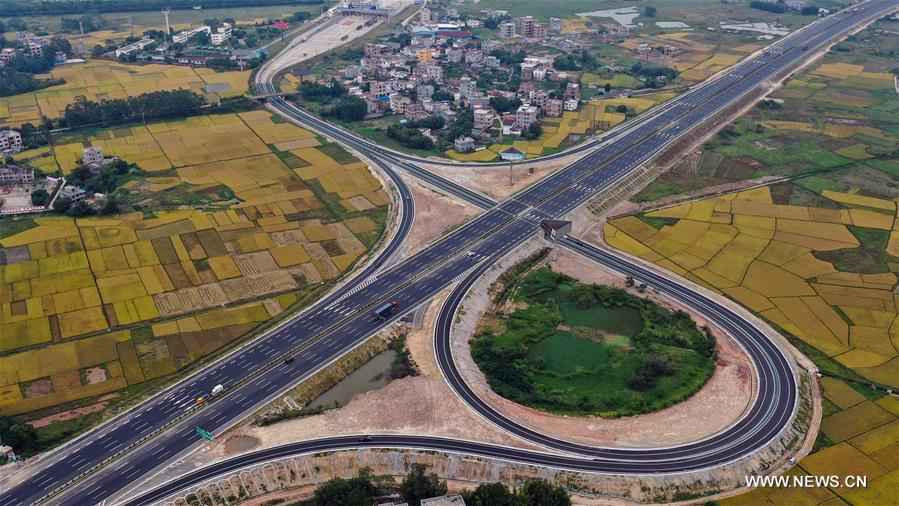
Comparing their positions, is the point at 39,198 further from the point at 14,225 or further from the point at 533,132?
the point at 533,132

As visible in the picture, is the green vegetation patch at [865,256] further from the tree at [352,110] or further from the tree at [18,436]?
the tree at [18,436]

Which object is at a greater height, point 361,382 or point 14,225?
point 14,225

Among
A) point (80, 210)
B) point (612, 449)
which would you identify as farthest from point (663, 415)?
point (80, 210)

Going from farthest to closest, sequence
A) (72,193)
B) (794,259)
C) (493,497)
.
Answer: (72,193) < (794,259) < (493,497)

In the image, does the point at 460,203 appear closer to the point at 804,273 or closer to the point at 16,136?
the point at 804,273

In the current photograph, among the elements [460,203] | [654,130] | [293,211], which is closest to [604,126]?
[654,130]

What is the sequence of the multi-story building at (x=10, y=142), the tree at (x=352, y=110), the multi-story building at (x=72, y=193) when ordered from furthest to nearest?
the tree at (x=352, y=110)
the multi-story building at (x=10, y=142)
the multi-story building at (x=72, y=193)

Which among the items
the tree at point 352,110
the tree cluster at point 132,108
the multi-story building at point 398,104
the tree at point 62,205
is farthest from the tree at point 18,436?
the multi-story building at point 398,104
